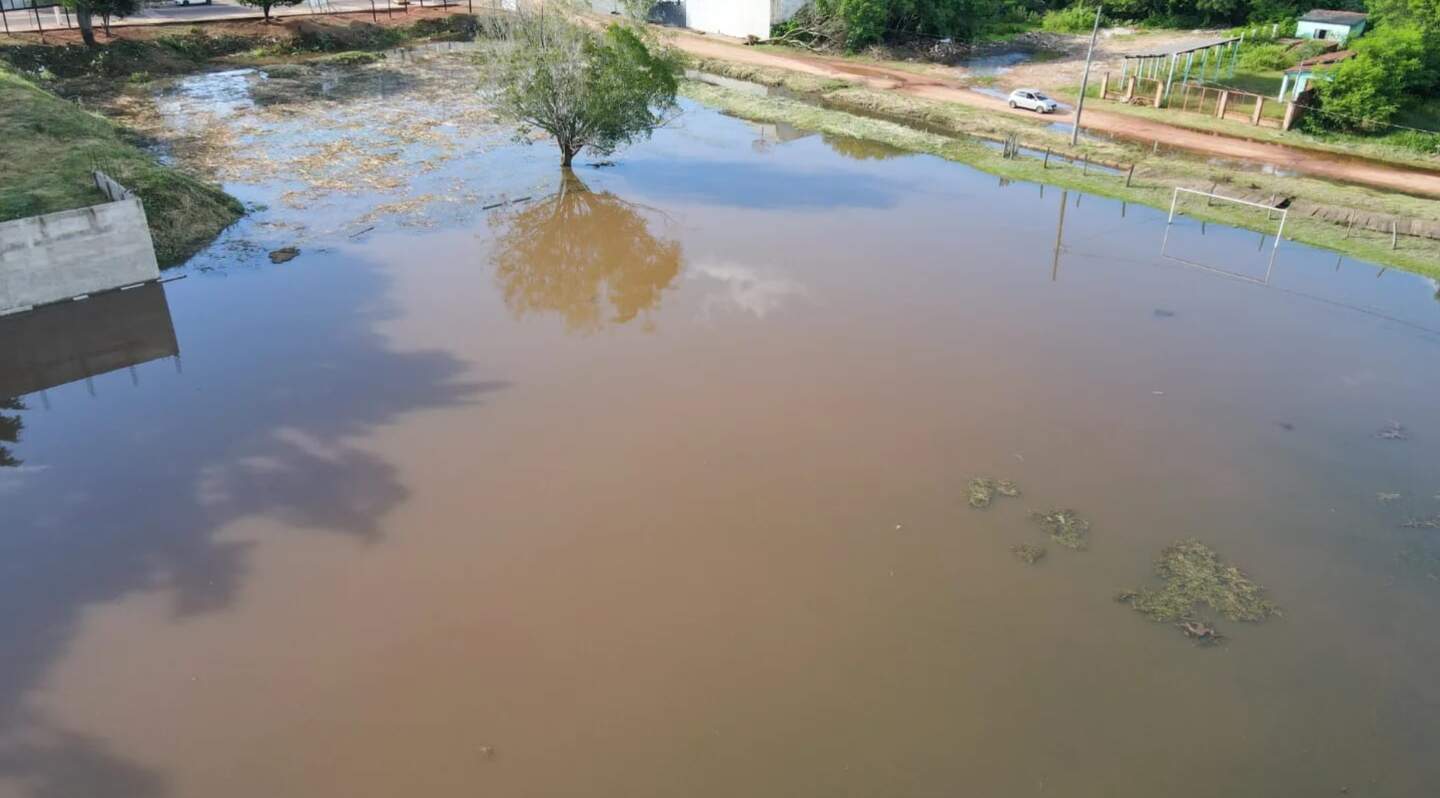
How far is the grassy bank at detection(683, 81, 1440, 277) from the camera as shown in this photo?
27344 millimetres

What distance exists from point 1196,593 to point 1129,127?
3287 centimetres

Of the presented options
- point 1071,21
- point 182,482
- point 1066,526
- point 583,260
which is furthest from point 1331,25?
point 182,482

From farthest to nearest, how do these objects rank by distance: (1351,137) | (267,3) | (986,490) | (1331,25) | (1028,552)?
(267,3), (1331,25), (1351,137), (986,490), (1028,552)

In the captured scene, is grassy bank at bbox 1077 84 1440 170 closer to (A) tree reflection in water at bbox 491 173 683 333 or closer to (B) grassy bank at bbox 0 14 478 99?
(A) tree reflection in water at bbox 491 173 683 333

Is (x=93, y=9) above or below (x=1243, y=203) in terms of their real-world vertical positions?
above

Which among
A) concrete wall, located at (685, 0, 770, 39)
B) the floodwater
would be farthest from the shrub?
the floodwater

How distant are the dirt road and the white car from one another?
0.46 m

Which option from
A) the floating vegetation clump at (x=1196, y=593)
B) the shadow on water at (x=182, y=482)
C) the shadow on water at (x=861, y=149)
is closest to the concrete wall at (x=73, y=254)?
the shadow on water at (x=182, y=482)

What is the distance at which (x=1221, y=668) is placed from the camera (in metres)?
13.2

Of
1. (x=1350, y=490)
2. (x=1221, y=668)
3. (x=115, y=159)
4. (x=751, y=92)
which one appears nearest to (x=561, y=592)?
(x=1221, y=668)

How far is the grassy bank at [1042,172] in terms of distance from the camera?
89.7 ft

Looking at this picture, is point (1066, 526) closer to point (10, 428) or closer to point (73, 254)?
point (10, 428)

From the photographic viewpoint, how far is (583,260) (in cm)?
2691

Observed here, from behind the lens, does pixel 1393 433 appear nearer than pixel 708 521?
No
